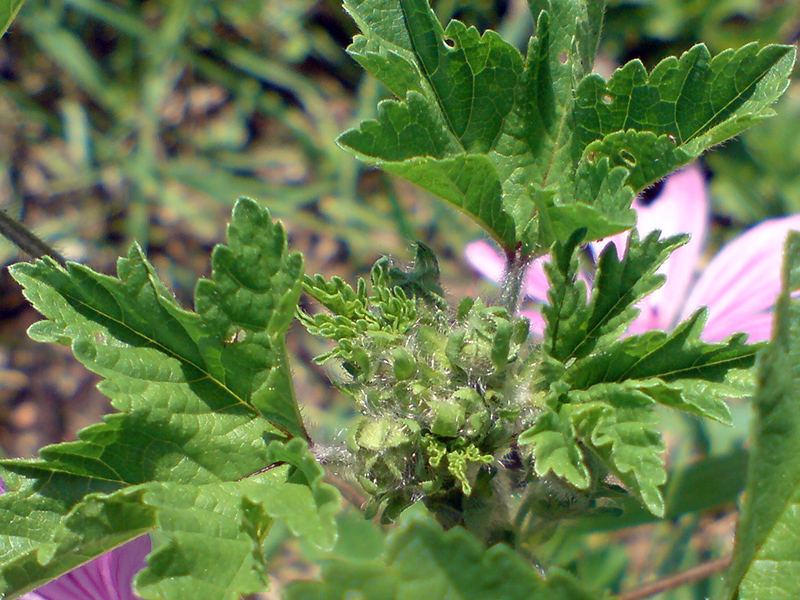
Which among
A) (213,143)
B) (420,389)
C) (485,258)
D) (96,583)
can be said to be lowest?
(96,583)

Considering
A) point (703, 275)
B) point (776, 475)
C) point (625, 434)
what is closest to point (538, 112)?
point (625, 434)

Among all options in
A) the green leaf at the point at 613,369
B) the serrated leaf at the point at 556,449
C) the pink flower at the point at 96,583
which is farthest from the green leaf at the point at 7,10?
the serrated leaf at the point at 556,449

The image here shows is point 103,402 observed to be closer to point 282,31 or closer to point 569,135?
point 282,31

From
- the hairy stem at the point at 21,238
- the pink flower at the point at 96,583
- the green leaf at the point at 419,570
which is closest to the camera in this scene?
the green leaf at the point at 419,570

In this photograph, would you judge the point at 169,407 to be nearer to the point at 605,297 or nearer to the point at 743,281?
the point at 605,297

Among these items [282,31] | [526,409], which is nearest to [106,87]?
[282,31]

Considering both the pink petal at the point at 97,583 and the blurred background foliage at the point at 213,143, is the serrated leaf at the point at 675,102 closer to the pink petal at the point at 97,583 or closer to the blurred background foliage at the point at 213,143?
the pink petal at the point at 97,583

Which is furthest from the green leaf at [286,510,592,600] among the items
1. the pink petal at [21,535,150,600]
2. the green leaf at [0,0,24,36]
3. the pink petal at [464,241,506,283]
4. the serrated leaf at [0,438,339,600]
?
the pink petal at [464,241,506,283]
